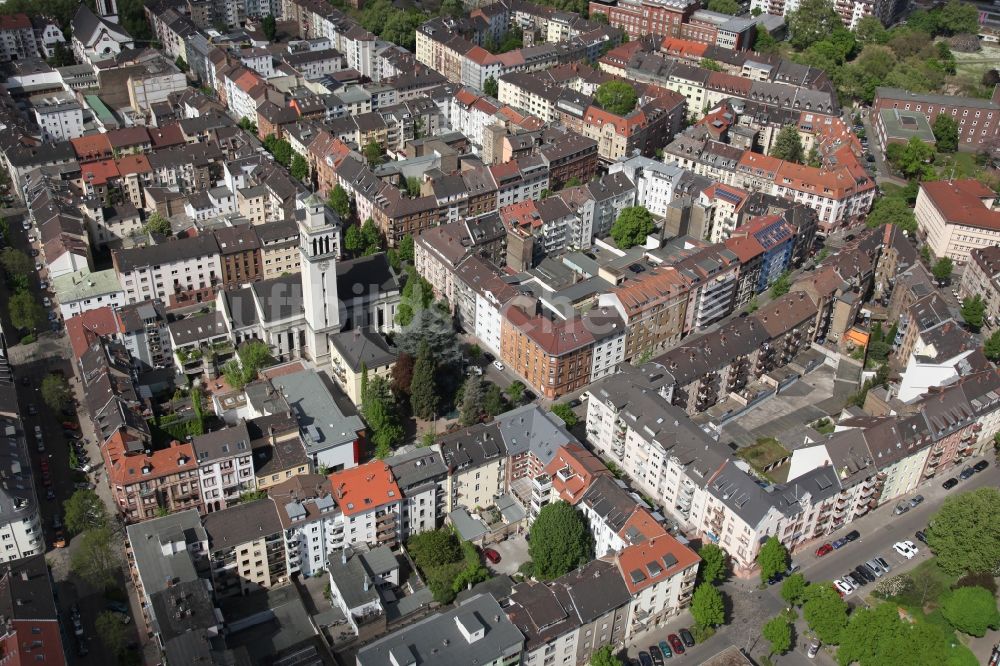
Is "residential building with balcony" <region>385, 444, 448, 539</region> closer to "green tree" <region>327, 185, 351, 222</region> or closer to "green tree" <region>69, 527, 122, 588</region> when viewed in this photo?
"green tree" <region>69, 527, 122, 588</region>

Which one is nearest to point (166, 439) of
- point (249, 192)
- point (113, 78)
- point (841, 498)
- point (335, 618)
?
point (335, 618)

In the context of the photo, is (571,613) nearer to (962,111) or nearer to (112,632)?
(112,632)

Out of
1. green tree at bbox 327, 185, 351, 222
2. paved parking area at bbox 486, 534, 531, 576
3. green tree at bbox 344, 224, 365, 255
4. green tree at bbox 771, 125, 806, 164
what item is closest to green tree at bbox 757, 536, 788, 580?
paved parking area at bbox 486, 534, 531, 576

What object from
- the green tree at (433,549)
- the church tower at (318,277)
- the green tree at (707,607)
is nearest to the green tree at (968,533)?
the green tree at (707,607)

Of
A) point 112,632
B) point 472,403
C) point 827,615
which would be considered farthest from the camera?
point 472,403

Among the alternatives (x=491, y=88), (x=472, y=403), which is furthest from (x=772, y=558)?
→ (x=491, y=88)

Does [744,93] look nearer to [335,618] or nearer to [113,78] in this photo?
[113,78]

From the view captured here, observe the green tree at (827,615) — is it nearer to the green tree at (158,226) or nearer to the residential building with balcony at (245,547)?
the residential building with balcony at (245,547)
